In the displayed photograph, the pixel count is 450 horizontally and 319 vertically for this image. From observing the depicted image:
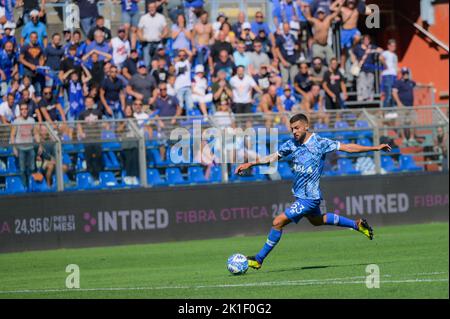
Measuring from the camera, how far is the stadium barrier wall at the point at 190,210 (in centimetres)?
2092

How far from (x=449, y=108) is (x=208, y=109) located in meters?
6.05

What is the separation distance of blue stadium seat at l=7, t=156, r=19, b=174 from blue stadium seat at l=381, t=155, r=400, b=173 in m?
8.94

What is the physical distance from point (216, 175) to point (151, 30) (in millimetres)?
4518

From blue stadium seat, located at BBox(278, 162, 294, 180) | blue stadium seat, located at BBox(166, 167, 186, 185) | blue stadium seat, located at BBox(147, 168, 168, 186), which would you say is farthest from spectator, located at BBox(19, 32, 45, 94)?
blue stadium seat, located at BBox(278, 162, 294, 180)

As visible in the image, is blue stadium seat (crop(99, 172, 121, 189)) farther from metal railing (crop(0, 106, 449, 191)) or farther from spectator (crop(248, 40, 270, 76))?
→ spectator (crop(248, 40, 270, 76))

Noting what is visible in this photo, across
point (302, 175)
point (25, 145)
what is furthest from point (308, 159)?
point (25, 145)

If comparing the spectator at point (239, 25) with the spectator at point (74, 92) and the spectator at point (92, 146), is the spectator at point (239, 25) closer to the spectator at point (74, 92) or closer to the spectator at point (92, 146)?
the spectator at point (74, 92)

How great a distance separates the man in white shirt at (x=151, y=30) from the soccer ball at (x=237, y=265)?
11683 millimetres

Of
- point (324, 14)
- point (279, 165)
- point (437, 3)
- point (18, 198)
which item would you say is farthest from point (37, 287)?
point (437, 3)

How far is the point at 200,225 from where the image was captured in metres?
22.5

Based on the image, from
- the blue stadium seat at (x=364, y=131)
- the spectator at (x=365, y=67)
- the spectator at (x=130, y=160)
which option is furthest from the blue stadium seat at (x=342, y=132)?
the spectator at (x=130, y=160)

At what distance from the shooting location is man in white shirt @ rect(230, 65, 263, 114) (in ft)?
80.0

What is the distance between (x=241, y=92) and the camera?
80.4ft

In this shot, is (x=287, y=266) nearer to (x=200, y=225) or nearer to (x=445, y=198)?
(x=200, y=225)
